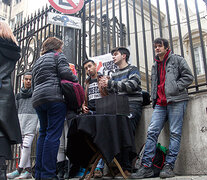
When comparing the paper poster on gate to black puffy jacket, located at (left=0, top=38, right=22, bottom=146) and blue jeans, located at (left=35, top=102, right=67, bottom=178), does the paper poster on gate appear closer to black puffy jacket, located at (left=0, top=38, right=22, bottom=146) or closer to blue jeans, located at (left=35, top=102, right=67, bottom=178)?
blue jeans, located at (left=35, top=102, right=67, bottom=178)

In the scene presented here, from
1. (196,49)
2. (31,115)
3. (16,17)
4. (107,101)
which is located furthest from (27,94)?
(16,17)

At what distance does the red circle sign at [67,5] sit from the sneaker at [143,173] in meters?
3.67

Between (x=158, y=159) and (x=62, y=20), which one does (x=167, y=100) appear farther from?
(x=62, y=20)

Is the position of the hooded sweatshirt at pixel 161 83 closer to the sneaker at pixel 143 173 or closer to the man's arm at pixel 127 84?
the man's arm at pixel 127 84

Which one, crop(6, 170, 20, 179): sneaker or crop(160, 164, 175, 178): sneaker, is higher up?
crop(160, 164, 175, 178): sneaker

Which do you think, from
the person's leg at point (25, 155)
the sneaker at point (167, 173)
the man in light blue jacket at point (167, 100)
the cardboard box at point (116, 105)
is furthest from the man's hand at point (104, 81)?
the person's leg at point (25, 155)

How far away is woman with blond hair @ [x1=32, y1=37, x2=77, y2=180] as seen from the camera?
349 cm

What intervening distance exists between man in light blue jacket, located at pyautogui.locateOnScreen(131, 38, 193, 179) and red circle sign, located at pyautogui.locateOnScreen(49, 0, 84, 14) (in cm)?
244

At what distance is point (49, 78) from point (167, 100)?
168cm

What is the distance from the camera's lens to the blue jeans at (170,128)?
3539 millimetres

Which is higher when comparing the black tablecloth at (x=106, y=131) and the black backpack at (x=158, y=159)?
the black tablecloth at (x=106, y=131)

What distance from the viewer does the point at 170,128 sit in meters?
3.71

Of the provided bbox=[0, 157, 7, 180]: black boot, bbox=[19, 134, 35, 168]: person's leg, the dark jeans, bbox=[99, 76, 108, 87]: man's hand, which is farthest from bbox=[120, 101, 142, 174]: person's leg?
bbox=[19, 134, 35, 168]: person's leg

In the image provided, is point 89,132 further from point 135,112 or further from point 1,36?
point 1,36
